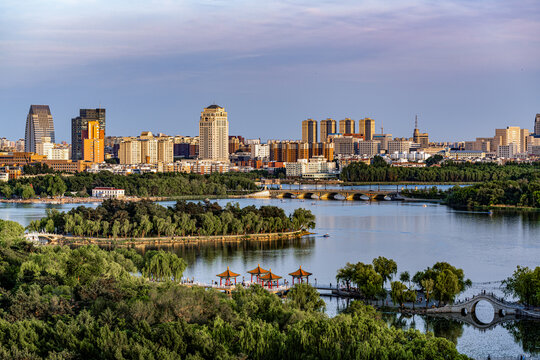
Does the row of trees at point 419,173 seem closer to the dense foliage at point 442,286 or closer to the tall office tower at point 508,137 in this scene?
the dense foliage at point 442,286

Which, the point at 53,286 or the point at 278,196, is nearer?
the point at 53,286

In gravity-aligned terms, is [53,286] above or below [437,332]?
above

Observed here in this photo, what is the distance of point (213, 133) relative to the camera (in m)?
71.9

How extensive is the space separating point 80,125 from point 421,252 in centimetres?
6701

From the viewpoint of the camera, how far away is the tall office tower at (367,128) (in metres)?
116

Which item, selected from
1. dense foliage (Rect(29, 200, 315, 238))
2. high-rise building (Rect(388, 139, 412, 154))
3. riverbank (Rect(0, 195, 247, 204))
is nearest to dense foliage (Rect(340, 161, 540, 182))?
riverbank (Rect(0, 195, 247, 204))

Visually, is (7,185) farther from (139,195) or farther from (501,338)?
(501,338)

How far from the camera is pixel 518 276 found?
43.8ft

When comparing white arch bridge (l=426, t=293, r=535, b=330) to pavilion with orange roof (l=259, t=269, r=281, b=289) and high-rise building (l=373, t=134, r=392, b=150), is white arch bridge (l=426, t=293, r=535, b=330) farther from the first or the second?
high-rise building (l=373, t=134, r=392, b=150)

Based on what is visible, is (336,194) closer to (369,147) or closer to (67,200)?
(67,200)

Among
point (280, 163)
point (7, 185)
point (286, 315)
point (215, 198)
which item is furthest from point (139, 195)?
point (280, 163)

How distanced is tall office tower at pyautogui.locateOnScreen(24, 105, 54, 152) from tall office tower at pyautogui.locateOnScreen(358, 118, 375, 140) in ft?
148

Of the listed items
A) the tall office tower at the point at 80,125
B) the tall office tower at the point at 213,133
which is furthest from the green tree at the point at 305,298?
the tall office tower at the point at 80,125

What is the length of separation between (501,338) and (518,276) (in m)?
1.98
